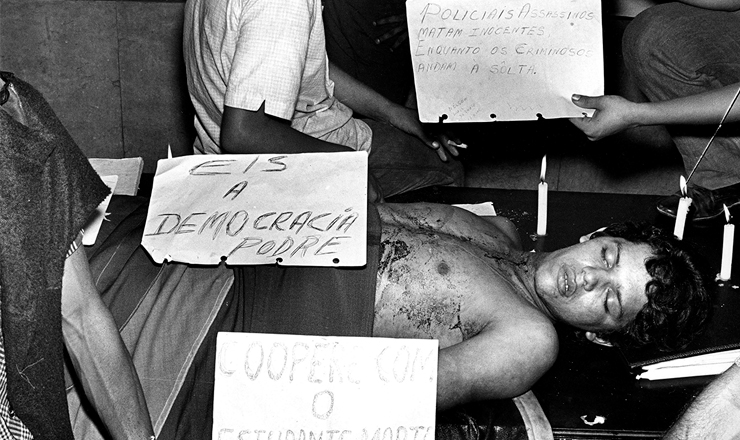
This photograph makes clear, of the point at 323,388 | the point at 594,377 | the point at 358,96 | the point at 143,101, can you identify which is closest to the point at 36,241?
the point at 323,388

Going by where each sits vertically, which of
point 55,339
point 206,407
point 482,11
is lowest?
point 206,407

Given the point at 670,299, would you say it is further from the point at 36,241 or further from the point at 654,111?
the point at 36,241

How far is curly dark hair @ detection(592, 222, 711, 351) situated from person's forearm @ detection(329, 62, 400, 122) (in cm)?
104

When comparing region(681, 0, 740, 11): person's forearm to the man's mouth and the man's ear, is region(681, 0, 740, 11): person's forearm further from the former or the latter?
the man's ear

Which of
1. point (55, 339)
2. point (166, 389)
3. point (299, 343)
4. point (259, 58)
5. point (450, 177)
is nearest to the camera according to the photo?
point (55, 339)

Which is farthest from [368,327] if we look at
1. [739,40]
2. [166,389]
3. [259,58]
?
[739,40]

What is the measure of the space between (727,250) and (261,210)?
1.48m

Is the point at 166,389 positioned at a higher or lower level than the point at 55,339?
lower

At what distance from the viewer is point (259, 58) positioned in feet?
7.68

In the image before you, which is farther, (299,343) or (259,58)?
(259,58)

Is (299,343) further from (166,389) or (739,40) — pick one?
(739,40)

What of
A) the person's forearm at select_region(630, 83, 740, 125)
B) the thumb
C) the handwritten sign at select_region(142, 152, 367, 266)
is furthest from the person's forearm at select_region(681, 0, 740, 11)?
the handwritten sign at select_region(142, 152, 367, 266)

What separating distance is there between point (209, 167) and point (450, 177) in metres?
1.14

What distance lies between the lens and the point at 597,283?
2.40 meters
